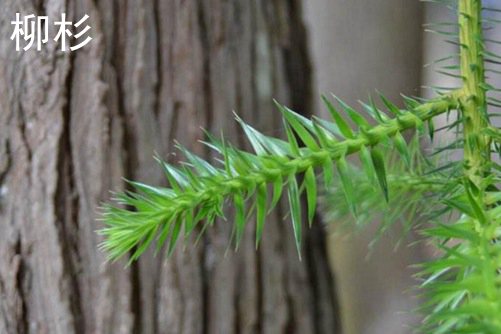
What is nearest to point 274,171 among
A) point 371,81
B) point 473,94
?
point 473,94

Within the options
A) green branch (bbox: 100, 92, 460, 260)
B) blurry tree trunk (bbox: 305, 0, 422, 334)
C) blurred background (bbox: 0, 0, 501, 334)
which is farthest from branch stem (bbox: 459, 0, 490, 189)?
blurry tree trunk (bbox: 305, 0, 422, 334)

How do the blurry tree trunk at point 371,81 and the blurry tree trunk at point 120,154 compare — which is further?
the blurry tree trunk at point 371,81

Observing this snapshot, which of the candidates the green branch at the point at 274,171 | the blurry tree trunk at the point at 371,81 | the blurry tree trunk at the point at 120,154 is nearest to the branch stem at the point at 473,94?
the green branch at the point at 274,171

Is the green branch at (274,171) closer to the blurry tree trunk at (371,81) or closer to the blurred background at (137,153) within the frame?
the blurred background at (137,153)

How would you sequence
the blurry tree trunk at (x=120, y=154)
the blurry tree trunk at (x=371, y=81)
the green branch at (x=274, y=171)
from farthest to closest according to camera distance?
1. the blurry tree trunk at (x=371, y=81)
2. the blurry tree trunk at (x=120, y=154)
3. the green branch at (x=274, y=171)

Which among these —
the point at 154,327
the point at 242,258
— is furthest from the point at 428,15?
the point at 154,327

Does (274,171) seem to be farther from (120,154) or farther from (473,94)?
(120,154)

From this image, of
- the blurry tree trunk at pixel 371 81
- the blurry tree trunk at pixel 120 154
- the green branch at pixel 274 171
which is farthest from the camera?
the blurry tree trunk at pixel 371 81
